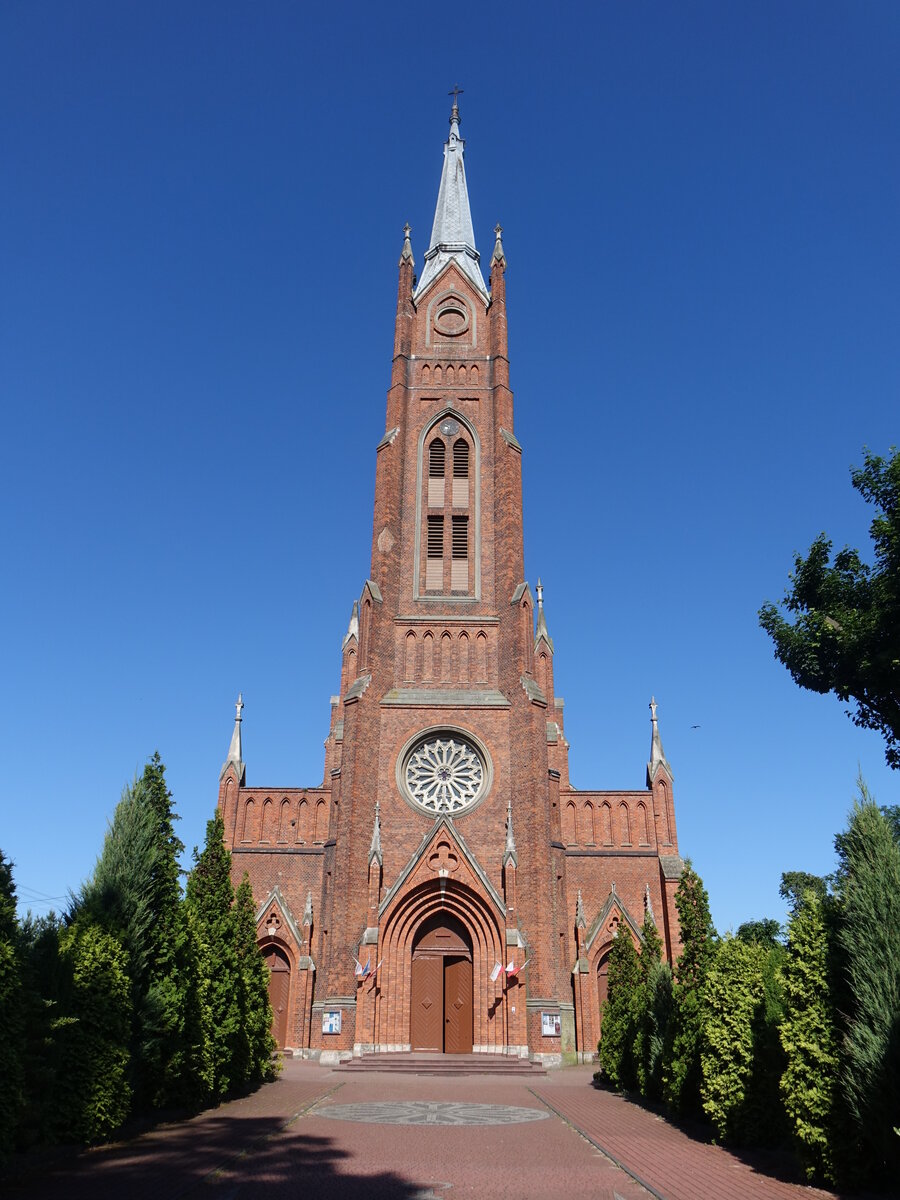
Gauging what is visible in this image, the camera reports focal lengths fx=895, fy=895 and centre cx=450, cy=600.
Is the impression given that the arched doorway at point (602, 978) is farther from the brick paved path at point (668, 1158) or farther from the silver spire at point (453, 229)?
the silver spire at point (453, 229)

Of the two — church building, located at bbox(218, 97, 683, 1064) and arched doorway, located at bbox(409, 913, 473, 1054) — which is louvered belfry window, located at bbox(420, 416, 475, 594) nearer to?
church building, located at bbox(218, 97, 683, 1064)

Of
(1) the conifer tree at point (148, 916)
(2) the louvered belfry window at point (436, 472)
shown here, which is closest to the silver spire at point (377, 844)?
(2) the louvered belfry window at point (436, 472)

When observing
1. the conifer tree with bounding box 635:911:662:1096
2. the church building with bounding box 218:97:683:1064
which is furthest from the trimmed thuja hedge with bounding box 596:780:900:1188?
the church building with bounding box 218:97:683:1064

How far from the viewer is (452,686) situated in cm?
3431

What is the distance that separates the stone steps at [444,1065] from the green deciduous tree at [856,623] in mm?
13968

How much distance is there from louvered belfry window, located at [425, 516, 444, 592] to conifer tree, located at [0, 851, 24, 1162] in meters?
26.7

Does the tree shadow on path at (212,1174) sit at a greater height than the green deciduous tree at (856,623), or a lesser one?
lesser

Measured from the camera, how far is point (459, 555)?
122ft

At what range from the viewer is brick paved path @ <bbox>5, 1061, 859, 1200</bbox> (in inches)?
367

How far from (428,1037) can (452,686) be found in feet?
39.8

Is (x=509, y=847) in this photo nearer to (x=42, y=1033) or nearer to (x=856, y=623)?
(x=856, y=623)

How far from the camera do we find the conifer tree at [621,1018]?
66.2 feet

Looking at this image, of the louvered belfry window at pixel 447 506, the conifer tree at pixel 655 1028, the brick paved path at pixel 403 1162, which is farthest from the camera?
the louvered belfry window at pixel 447 506

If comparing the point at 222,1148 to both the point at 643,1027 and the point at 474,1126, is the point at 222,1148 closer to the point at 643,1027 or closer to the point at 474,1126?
the point at 474,1126
